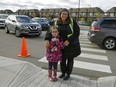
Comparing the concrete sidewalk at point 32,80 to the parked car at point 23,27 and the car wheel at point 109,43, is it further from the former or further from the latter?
the parked car at point 23,27

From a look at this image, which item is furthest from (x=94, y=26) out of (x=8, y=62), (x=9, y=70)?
(x=9, y=70)

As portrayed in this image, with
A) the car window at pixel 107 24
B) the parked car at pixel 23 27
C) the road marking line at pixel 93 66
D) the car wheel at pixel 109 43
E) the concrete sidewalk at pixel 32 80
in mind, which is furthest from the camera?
the parked car at pixel 23 27

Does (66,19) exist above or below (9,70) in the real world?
above

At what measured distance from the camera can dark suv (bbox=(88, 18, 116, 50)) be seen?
10.9m

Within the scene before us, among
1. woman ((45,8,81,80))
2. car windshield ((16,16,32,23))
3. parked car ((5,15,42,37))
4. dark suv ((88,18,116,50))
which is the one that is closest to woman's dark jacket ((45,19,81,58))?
woman ((45,8,81,80))

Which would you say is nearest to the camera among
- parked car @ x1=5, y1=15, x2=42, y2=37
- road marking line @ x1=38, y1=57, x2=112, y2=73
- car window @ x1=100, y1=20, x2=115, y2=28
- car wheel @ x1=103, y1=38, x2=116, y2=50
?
road marking line @ x1=38, y1=57, x2=112, y2=73

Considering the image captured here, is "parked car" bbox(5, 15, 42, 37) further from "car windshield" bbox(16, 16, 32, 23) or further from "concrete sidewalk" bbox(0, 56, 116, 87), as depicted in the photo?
"concrete sidewalk" bbox(0, 56, 116, 87)

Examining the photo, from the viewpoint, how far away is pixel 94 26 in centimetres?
1105

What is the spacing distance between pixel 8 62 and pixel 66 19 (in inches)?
108

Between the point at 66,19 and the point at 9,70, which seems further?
the point at 9,70

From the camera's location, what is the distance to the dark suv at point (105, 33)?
10.9 m

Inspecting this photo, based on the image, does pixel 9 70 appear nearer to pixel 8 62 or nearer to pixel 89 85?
pixel 8 62

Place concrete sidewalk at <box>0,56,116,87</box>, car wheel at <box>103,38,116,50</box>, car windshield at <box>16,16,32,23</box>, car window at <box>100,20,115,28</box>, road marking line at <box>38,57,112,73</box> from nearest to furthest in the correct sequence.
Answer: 1. concrete sidewalk at <box>0,56,116,87</box>
2. road marking line at <box>38,57,112,73</box>
3. car wheel at <box>103,38,116,50</box>
4. car window at <box>100,20,115,28</box>
5. car windshield at <box>16,16,32,23</box>

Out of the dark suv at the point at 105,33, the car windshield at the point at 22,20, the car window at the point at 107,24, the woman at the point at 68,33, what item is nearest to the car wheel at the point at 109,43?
the dark suv at the point at 105,33
